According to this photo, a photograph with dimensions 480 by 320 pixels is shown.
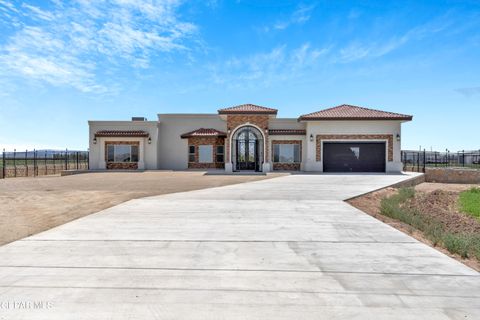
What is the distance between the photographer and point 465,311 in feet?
11.2

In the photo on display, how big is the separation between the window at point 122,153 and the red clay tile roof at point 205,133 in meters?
4.74

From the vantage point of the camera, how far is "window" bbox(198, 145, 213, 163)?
98.8ft

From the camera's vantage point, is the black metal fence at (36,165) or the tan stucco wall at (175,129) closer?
the black metal fence at (36,165)

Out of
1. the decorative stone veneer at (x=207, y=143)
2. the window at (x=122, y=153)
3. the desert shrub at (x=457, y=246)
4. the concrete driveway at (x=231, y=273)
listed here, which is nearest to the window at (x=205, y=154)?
the decorative stone veneer at (x=207, y=143)

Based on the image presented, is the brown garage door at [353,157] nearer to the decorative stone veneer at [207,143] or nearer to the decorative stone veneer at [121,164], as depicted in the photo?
the decorative stone veneer at [207,143]

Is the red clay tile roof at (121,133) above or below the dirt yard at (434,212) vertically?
above

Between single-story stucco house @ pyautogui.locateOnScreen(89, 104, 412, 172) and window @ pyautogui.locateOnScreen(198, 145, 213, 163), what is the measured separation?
0.09 ft

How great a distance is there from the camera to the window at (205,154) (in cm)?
3012

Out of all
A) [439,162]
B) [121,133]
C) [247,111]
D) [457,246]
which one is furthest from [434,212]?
[439,162]

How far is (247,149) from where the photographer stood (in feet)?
91.9

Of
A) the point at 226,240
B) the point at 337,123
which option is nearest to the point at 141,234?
the point at 226,240

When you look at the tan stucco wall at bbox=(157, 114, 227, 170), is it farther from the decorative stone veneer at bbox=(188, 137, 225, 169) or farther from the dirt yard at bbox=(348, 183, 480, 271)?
the dirt yard at bbox=(348, 183, 480, 271)

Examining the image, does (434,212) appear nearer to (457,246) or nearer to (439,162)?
(457,246)

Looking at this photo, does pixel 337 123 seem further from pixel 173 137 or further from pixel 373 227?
pixel 373 227
